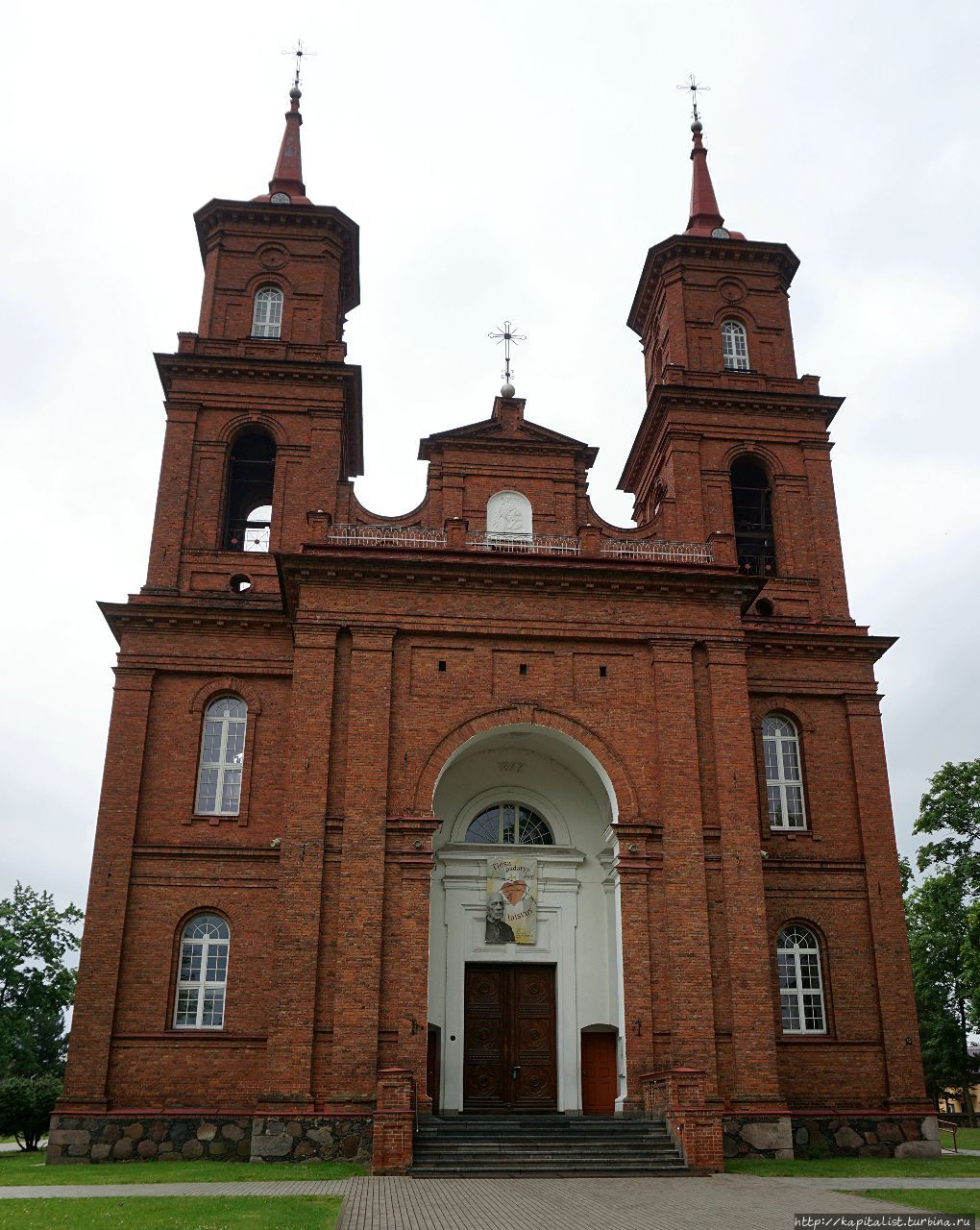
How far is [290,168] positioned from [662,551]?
16457 mm

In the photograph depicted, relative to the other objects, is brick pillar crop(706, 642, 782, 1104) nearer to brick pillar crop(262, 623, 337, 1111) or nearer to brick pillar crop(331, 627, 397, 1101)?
brick pillar crop(331, 627, 397, 1101)

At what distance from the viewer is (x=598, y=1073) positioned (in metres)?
22.0

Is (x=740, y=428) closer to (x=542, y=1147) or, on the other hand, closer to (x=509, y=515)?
(x=509, y=515)

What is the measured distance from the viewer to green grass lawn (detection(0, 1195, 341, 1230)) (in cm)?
1206

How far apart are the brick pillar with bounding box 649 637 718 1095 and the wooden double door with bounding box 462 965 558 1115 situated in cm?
323

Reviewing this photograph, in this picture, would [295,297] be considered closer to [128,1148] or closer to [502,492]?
[502,492]

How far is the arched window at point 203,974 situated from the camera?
70.8 feet

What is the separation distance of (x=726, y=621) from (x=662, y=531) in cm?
400

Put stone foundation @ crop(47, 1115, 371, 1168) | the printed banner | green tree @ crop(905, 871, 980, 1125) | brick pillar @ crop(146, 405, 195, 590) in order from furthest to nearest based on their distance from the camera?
green tree @ crop(905, 871, 980, 1125)
brick pillar @ crop(146, 405, 195, 590)
the printed banner
stone foundation @ crop(47, 1115, 371, 1168)

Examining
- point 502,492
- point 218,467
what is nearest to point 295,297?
point 218,467

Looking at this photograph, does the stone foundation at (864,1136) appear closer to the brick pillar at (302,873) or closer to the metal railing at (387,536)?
the brick pillar at (302,873)

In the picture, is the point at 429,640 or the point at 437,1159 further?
the point at 429,640

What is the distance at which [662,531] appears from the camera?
26.8m

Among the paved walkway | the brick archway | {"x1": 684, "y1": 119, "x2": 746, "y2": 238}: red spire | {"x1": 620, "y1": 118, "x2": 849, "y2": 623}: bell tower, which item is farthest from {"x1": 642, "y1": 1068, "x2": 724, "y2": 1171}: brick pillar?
{"x1": 684, "y1": 119, "x2": 746, "y2": 238}: red spire
